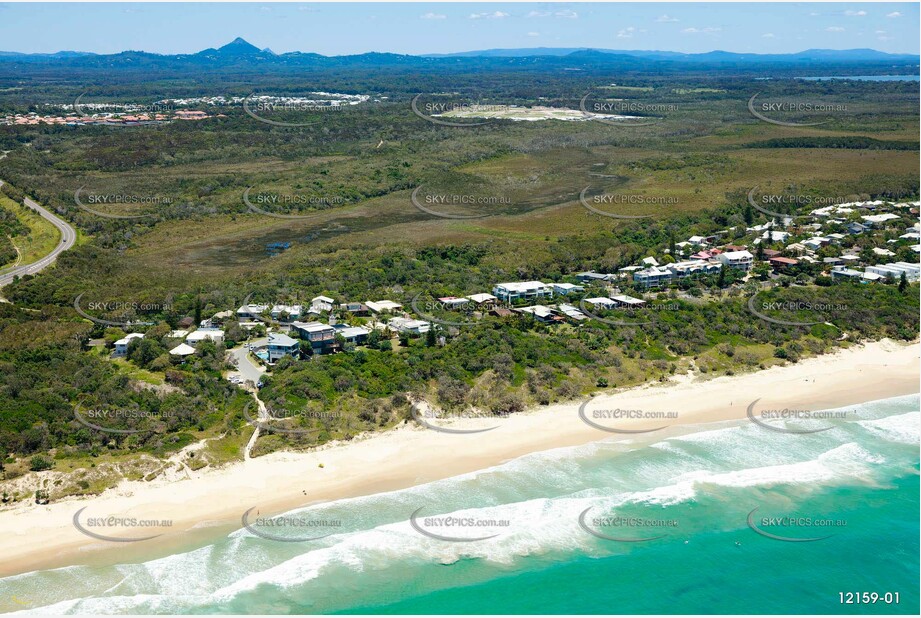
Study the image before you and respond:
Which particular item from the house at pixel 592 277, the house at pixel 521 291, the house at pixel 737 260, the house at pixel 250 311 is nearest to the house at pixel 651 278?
the house at pixel 592 277

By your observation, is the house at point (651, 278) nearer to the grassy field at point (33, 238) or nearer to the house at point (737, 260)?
the house at point (737, 260)

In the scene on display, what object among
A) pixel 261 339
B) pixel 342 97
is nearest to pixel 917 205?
pixel 261 339

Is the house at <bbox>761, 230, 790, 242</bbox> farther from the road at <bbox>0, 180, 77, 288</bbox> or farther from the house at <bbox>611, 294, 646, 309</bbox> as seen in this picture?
the road at <bbox>0, 180, 77, 288</bbox>

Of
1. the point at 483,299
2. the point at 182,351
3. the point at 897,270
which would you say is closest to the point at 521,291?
the point at 483,299

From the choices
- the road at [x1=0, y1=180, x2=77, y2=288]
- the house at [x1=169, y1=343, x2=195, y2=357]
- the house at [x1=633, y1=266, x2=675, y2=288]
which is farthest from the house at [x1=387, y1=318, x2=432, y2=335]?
the road at [x1=0, y1=180, x2=77, y2=288]

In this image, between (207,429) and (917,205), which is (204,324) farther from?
(917,205)

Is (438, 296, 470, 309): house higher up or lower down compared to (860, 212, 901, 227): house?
lower down
